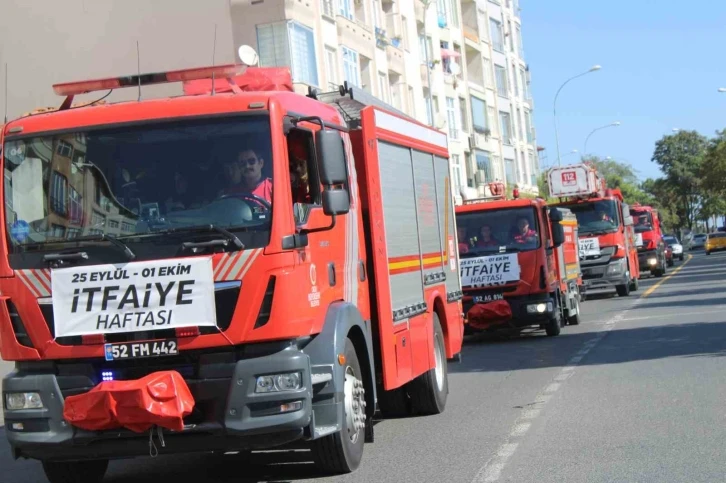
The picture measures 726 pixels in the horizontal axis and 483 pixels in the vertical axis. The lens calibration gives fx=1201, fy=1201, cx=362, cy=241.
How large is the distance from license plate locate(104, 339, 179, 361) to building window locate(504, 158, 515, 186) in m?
63.1

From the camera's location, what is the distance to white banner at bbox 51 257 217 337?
25.8ft

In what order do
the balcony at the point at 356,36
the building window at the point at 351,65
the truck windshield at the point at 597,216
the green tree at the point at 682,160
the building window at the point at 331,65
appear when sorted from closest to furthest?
the truck windshield at the point at 597,216, the building window at the point at 331,65, the building window at the point at 351,65, the balcony at the point at 356,36, the green tree at the point at 682,160

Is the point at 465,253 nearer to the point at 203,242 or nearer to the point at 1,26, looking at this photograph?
the point at 203,242

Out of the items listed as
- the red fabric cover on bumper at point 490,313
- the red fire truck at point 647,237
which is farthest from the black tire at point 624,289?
the red fabric cover on bumper at point 490,313

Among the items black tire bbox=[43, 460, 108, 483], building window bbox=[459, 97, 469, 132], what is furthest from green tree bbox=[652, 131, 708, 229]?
black tire bbox=[43, 460, 108, 483]

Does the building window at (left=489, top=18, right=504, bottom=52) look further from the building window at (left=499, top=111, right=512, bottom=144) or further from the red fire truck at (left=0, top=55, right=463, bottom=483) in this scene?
the red fire truck at (left=0, top=55, right=463, bottom=483)

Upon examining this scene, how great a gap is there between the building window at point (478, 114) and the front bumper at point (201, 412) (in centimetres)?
5600

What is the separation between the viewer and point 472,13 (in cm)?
6869

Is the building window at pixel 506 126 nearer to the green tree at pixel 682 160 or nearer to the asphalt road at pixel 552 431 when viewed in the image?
the asphalt road at pixel 552 431

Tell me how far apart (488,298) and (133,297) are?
43.9 ft

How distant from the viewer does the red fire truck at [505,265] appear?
20641 millimetres

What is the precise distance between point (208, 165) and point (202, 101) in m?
0.49

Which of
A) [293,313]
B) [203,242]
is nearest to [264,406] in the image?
[293,313]

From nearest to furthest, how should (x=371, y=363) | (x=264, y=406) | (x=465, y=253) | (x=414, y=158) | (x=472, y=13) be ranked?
1. (x=264, y=406)
2. (x=371, y=363)
3. (x=414, y=158)
4. (x=465, y=253)
5. (x=472, y=13)
